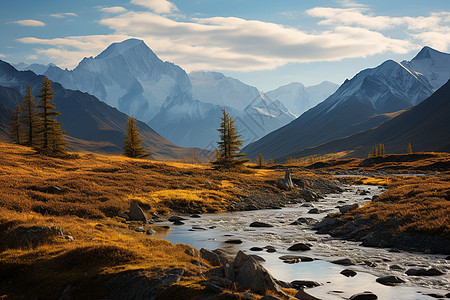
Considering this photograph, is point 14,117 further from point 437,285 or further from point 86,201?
point 437,285

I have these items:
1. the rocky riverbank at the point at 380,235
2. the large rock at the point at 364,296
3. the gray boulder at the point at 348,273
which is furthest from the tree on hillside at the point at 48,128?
the large rock at the point at 364,296

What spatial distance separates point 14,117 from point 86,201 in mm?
83154

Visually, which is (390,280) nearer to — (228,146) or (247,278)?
(247,278)

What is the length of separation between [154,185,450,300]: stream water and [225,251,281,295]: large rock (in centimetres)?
347

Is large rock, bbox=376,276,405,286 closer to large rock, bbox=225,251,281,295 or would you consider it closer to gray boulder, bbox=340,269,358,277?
gray boulder, bbox=340,269,358,277

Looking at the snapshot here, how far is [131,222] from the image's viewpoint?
33875 mm

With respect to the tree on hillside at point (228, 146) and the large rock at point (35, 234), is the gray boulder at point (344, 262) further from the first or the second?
the tree on hillside at point (228, 146)

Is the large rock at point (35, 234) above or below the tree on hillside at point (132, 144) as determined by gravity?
below

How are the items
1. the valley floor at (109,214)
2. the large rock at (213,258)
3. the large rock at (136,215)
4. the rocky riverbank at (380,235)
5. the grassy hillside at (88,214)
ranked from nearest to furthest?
the valley floor at (109,214), the grassy hillside at (88,214), the large rock at (213,258), the rocky riverbank at (380,235), the large rock at (136,215)

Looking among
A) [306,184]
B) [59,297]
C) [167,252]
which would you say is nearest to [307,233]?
[167,252]

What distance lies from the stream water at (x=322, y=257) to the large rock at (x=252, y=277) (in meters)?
3.47

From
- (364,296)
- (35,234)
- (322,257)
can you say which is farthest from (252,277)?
(35,234)

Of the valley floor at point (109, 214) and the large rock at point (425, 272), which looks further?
the large rock at point (425, 272)

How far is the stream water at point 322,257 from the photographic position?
1587cm
